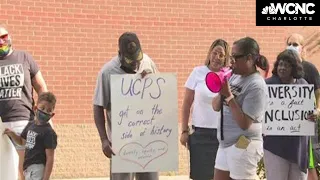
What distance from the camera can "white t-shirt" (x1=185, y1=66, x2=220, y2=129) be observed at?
7410 mm

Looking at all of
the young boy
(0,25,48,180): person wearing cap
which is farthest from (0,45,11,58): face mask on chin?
the young boy

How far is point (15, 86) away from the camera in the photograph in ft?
25.1

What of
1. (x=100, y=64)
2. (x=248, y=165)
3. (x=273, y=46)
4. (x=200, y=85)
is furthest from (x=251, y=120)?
(x=273, y=46)

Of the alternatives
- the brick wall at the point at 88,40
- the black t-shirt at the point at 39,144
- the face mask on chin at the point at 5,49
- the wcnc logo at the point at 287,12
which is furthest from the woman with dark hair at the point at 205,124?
the wcnc logo at the point at 287,12

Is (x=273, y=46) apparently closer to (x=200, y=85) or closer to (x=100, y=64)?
(x=100, y=64)

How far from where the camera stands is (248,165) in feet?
20.0

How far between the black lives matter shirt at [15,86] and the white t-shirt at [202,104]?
1667 millimetres

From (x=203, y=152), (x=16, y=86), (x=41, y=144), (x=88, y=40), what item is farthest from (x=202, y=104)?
(x=88, y=40)

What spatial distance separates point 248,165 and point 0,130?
97.2 inches

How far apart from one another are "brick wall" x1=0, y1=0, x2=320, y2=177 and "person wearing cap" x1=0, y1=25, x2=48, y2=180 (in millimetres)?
3462

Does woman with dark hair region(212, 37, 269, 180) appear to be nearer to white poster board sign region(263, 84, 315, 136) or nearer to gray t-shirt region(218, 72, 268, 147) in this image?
gray t-shirt region(218, 72, 268, 147)

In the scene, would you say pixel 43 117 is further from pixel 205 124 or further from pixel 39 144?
pixel 205 124

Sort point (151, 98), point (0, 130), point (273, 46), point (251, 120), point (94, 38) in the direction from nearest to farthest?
point (251, 120)
point (151, 98)
point (0, 130)
point (94, 38)
point (273, 46)

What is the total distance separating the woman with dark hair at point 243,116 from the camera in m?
6.05
